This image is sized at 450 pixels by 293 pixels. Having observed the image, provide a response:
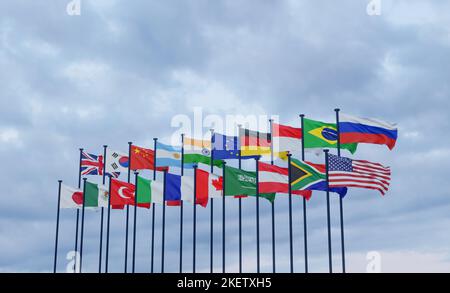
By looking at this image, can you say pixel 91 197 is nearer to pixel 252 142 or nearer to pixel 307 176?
pixel 252 142

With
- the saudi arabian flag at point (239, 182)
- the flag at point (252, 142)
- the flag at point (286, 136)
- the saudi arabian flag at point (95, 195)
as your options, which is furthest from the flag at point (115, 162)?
the flag at point (286, 136)

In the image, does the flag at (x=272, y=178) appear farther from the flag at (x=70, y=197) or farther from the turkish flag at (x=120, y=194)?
the flag at (x=70, y=197)

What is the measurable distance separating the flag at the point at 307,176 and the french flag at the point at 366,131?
7.20 ft

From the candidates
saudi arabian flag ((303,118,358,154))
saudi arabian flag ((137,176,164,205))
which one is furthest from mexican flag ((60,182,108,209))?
saudi arabian flag ((303,118,358,154))

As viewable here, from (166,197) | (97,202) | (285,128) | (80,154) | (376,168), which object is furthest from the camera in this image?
(80,154)

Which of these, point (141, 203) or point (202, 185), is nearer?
point (202, 185)

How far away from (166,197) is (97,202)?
21.5 feet

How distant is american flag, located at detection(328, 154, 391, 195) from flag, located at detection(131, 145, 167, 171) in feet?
52.3

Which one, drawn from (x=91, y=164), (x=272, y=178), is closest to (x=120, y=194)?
(x=91, y=164)

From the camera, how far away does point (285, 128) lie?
37.8 m

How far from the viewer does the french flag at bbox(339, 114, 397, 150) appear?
34.7m
